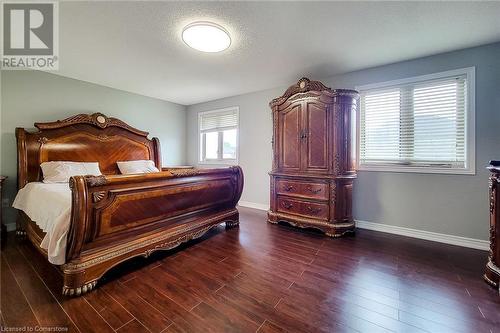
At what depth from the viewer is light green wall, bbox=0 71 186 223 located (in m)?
3.04

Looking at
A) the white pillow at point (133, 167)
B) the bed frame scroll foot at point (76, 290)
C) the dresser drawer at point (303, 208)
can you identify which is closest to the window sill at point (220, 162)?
the white pillow at point (133, 167)

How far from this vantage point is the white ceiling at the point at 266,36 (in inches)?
76.0

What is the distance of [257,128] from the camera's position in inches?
173

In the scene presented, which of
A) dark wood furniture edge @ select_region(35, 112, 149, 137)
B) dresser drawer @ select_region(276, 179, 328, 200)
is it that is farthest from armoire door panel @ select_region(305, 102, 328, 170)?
dark wood furniture edge @ select_region(35, 112, 149, 137)

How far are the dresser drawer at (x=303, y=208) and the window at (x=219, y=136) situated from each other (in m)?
1.74

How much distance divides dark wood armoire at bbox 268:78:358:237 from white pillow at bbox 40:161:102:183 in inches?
115

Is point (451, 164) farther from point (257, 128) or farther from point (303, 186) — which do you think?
point (257, 128)

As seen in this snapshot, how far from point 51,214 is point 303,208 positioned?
9.37 feet

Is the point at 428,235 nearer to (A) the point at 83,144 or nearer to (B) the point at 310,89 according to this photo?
(B) the point at 310,89

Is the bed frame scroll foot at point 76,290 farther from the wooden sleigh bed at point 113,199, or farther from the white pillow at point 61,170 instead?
the white pillow at point 61,170

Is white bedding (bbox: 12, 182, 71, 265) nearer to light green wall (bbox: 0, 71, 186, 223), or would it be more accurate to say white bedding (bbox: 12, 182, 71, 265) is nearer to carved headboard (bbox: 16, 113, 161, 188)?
carved headboard (bbox: 16, 113, 161, 188)

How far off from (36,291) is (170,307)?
3.73 ft

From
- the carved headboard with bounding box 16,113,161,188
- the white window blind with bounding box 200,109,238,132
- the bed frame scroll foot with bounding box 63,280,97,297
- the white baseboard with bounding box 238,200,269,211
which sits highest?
the white window blind with bounding box 200,109,238,132

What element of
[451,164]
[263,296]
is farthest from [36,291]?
[451,164]
